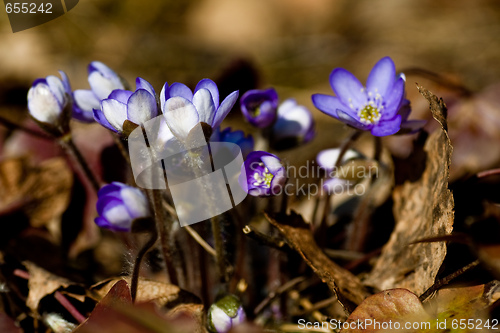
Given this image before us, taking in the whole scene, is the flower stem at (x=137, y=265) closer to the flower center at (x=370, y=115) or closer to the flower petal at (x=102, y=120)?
the flower petal at (x=102, y=120)

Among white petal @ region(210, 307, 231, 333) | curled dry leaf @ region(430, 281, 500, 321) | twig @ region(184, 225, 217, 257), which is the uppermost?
twig @ region(184, 225, 217, 257)

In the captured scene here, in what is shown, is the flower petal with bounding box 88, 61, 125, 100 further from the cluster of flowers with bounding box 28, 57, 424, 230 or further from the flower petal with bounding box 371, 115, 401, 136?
the flower petal with bounding box 371, 115, 401, 136

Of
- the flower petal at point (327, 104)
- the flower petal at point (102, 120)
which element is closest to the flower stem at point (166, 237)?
the flower petal at point (102, 120)

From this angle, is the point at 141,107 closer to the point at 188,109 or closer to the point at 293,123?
the point at 188,109

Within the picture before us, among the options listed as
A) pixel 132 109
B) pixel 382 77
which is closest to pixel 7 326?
pixel 132 109

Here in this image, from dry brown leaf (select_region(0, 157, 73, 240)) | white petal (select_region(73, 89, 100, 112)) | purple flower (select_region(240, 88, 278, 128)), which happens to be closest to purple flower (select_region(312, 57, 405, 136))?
purple flower (select_region(240, 88, 278, 128))

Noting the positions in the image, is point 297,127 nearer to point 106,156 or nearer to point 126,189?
point 126,189
